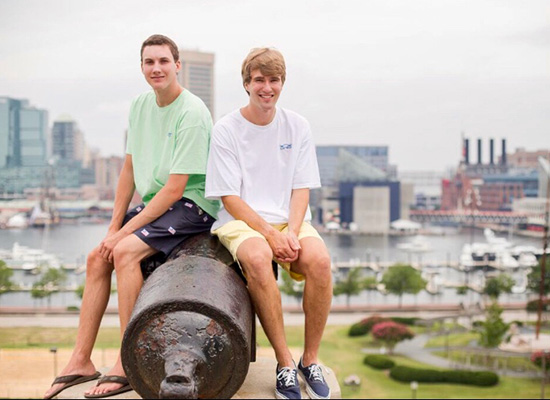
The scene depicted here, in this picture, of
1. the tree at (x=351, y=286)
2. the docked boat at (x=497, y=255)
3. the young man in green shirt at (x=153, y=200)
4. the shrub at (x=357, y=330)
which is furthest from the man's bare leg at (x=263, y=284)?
the docked boat at (x=497, y=255)

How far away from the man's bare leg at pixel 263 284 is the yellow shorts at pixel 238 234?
0.03m

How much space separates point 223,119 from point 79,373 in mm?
846

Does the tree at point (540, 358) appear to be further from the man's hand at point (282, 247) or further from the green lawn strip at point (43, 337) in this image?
the man's hand at point (282, 247)

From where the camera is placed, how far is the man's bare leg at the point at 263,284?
6.36ft

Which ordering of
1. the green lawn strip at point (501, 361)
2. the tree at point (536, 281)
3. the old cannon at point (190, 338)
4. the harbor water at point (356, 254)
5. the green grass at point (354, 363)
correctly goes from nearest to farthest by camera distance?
the old cannon at point (190, 338)
the green grass at point (354, 363)
the green lawn strip at point (501, 361)
the tree at point (536, 281)
the harbor water at point (356, 254)

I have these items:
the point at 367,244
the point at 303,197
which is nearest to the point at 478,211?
the point at 367,244

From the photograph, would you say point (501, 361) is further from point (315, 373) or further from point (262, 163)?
point (262, 163)

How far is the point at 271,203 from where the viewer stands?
7.09 feet

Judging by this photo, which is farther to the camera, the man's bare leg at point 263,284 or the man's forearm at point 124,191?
the man's forearm at point 124,191

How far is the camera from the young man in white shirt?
6.54 feet

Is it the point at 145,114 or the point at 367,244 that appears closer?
the point at 145,114

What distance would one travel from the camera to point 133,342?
1.76 metres

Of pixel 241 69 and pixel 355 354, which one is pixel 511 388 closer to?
pixel 355 354

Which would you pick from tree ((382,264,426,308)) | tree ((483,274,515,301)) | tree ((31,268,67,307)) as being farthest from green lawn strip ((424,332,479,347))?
tree ((31,268,67,307))
